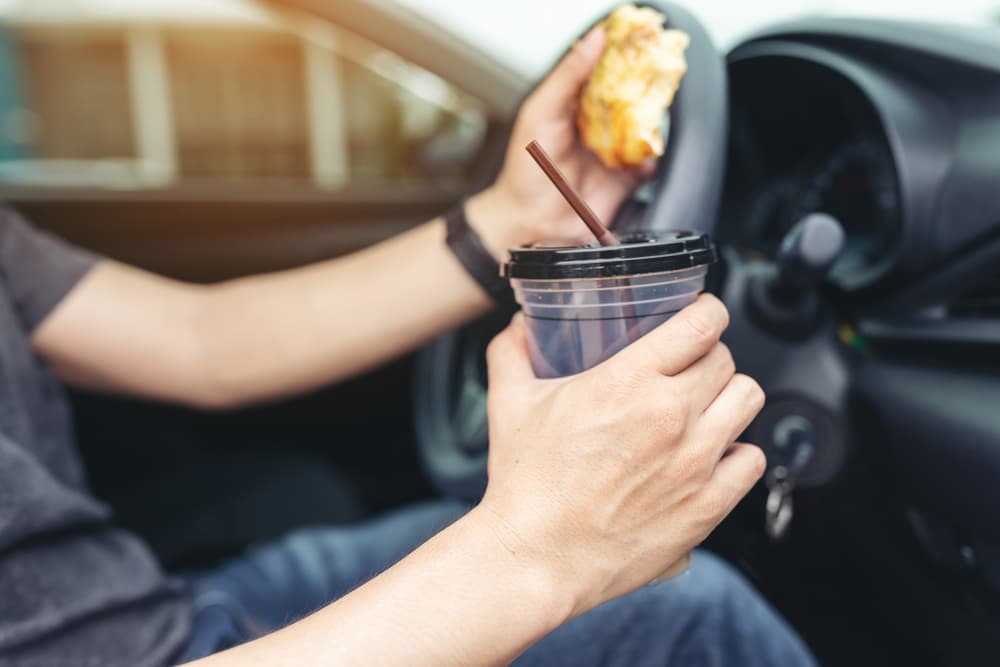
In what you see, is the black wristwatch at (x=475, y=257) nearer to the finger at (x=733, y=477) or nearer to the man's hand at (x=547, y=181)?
the man's hand at (x=547, y=181)

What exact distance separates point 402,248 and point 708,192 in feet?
1.26

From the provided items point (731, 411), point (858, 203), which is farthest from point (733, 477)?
point (858, 203)

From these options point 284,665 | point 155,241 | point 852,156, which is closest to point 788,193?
point 852,156

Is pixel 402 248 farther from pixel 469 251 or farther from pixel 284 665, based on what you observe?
pixel 284 665

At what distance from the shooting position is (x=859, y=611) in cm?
99

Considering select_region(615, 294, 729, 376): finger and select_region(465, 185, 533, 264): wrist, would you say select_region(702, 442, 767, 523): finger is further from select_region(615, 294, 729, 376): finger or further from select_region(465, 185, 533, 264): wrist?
select_region(465, 185, 533, 264): wrist

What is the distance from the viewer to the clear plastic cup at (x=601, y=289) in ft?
1.76

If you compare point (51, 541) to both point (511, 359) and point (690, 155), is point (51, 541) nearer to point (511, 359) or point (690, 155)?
point (511, 359)

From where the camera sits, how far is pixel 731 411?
565 millimetres

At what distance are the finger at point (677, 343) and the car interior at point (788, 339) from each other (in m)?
0.16

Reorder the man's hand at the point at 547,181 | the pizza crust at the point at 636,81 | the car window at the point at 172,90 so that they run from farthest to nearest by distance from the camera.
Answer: the car window at the point at 172,90, the man's hand at the point at 547,181, the pizza crust at the point at 636,81

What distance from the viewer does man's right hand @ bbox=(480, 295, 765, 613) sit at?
535 mm

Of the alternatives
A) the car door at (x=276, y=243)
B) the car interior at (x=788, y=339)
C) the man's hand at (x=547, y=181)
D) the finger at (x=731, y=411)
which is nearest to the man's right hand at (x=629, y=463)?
the finger at (x=731, y=411)

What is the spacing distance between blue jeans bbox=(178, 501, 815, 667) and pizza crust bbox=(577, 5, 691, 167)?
0.34 m
